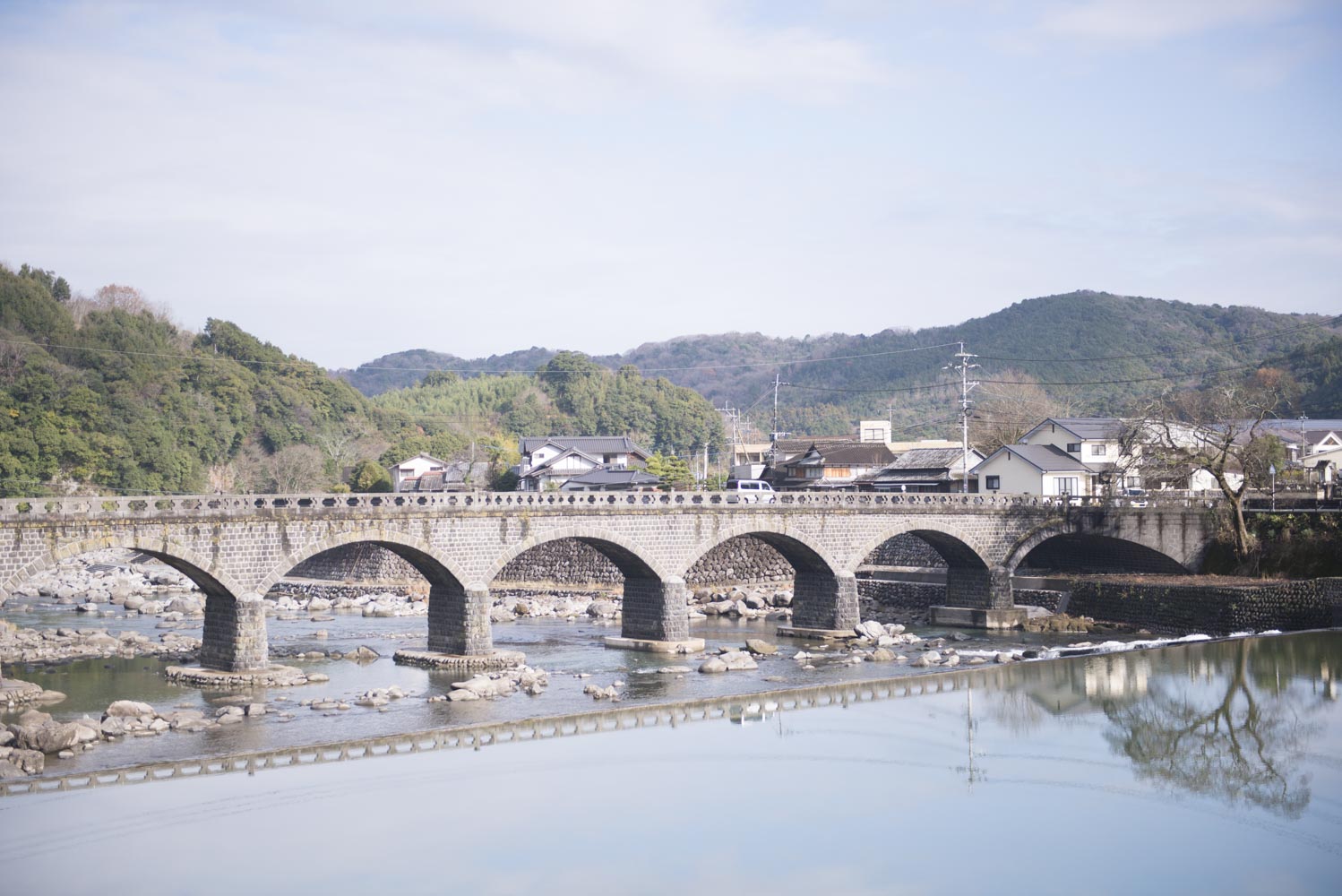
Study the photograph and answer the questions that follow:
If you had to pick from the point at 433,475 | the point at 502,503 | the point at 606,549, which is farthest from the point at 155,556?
the point at 433,475

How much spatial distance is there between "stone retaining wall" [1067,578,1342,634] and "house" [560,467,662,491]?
24321 millimetres

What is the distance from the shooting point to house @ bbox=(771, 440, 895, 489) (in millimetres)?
67375

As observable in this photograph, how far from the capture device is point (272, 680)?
105 ft

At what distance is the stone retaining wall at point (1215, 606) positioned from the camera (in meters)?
38.1

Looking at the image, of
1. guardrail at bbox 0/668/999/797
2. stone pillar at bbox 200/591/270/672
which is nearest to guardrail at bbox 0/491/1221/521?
stone pillar at bbox 200/591/270/672

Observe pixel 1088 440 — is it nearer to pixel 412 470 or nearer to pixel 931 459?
pixel 931 459

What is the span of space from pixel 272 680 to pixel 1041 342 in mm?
118295

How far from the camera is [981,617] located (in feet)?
146

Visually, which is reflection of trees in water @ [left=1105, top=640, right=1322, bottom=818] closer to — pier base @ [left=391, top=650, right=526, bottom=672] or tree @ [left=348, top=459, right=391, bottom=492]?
pier base @ [left=391, top=650, right=526, bottom=672]

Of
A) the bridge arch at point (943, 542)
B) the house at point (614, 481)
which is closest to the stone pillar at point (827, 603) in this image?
the bridge arch at point (943, 542)

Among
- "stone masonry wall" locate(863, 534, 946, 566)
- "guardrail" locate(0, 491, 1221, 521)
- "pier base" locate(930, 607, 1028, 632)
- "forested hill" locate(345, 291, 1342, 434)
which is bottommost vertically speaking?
"pier base" locate(930, 607, 1028, 632)

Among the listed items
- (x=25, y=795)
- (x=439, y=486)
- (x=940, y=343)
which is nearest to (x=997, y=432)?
(x=439, y=486)

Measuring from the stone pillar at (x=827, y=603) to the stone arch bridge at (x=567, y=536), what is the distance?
53 mm

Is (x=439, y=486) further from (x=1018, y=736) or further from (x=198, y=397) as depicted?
(x=1018, y=736)
